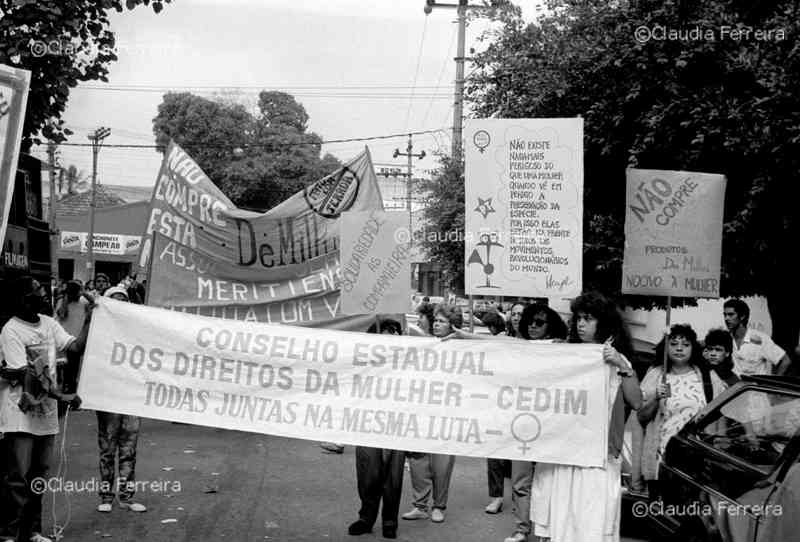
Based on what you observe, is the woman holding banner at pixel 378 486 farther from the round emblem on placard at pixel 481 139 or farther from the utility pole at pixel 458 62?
the utility pole at pixel 458 62

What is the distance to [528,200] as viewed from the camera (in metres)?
6.77

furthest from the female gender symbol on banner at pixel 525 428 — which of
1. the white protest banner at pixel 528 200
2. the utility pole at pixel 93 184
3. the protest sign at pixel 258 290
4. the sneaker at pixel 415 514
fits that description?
the utility pole at pixel 93 184

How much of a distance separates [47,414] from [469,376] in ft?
8.93

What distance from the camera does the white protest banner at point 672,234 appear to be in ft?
22.0

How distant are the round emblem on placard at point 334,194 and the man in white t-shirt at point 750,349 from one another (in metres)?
3.92

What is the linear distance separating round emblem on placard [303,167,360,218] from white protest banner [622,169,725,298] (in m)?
3.59

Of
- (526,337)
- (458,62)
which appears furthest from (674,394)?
(458,62)

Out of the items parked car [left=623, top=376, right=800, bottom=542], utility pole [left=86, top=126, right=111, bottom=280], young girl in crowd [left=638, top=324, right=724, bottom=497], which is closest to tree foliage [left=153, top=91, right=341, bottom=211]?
utility pole [left=86, top=126, right=111, bottom=280]

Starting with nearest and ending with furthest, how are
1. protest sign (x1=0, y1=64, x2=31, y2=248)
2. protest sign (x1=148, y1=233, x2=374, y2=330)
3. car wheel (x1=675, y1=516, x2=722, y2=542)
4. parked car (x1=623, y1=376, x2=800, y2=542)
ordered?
1. parked car (x1=623, y1=376, x2=800, y2=542)
2. car wheel (x1=675, y1=516, x2=722, y2=542)
3. protest sign (x1=0, y1=64, x2=31, y2=248)
4. protest sign (x1=148, y1=233, x2=374, y2=330)

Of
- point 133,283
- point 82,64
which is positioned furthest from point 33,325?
point 133,283

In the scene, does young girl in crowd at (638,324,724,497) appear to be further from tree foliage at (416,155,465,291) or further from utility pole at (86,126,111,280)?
utility pole at (86,126,111,280)

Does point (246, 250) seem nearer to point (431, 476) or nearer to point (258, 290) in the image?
point (258, 290)

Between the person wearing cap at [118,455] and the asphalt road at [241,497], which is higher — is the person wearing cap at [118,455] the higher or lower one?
the higher one

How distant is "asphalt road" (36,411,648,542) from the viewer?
6.82m
